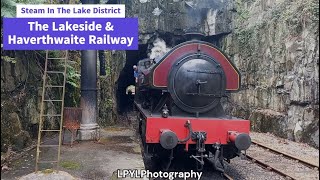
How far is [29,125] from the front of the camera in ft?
23.8

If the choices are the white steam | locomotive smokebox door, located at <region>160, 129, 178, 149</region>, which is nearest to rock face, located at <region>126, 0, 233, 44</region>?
the white steam

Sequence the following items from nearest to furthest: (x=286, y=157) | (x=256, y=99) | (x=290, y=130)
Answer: (x=286, y=157)
(x=290, y=130)
(x=256, y=99)

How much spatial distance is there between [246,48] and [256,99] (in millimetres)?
2345

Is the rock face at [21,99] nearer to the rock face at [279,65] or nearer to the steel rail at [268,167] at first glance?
the steel rail at [268,167]

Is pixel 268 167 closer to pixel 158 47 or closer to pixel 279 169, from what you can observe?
pixel 279 169

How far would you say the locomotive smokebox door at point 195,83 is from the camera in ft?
19.1

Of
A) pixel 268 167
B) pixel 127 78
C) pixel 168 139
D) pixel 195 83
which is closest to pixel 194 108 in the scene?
pixel 195 83

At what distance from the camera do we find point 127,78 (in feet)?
74.2

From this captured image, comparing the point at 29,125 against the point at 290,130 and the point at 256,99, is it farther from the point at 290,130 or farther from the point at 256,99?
the point at 256,99

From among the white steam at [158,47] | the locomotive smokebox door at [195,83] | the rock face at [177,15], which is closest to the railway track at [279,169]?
the locomotive smokebox door at [195,83]

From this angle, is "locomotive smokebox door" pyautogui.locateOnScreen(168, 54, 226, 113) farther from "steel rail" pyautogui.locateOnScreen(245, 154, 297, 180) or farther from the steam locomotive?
"steel rail" pyautogui.locateOnScreen(245, 154, 297, 180)

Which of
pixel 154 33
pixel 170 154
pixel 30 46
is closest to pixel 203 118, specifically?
pixel 170 154

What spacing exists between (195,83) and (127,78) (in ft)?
55.9

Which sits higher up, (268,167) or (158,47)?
(158,47)
